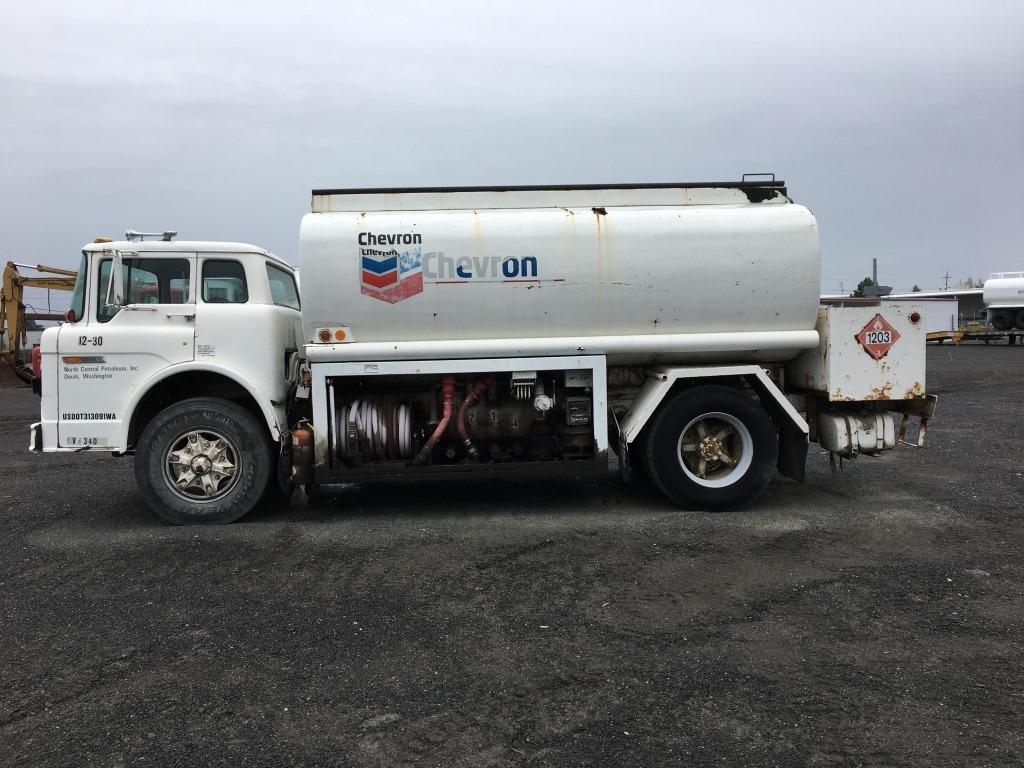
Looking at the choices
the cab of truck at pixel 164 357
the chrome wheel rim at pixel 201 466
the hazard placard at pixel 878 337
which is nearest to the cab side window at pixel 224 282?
the cab of truck at pixel 164 357

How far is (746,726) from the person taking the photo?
10.0 ft

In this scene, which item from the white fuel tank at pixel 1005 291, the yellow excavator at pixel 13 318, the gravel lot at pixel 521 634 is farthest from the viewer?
the white fuel tank at pixel 1005 291

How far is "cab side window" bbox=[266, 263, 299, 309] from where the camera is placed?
683 centimetres

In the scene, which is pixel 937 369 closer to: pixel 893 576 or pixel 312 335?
pixel 893 576

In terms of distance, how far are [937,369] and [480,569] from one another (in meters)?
21.5

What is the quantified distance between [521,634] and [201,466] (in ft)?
12.1

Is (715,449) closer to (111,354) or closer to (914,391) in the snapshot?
(914,391)

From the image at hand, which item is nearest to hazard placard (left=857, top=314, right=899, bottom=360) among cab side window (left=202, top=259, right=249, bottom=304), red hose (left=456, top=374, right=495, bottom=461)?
red hose (left=456, top=374, right=495, bottom=461)

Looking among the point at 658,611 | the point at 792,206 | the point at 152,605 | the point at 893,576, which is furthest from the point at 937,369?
the point at 152,605

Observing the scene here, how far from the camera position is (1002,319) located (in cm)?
3525

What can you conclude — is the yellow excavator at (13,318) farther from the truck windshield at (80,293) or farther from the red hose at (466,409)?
the red hose at (466,409)

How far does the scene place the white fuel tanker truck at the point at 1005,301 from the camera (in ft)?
114

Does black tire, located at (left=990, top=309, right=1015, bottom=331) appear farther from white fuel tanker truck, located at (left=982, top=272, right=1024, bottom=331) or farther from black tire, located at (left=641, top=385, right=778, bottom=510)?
black tire, located at (left=641, top=385, right=778, bottom=510)

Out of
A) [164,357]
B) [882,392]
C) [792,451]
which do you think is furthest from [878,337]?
[164,357]
